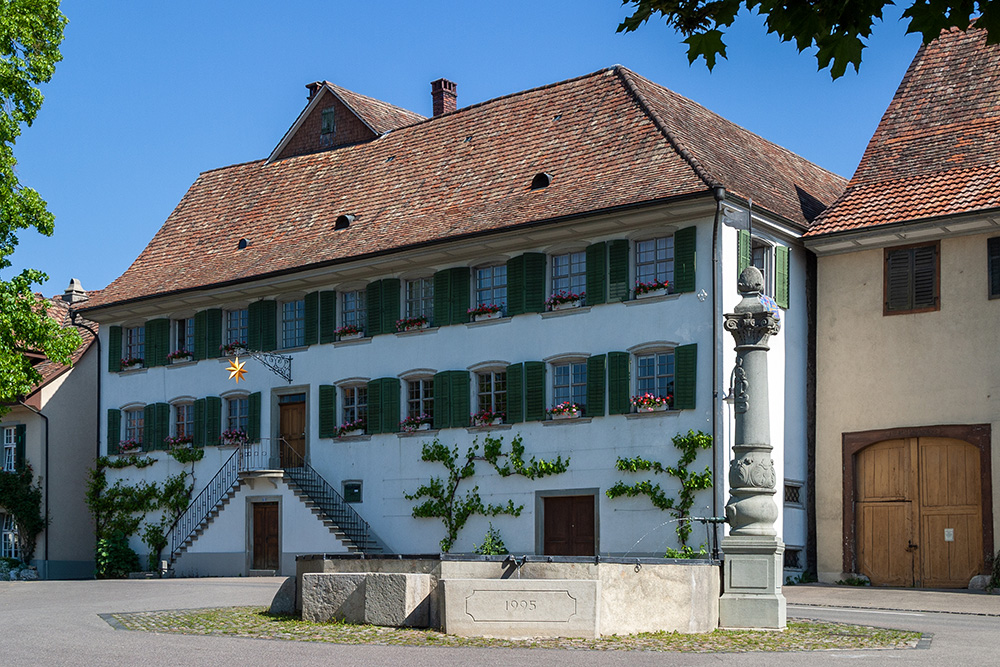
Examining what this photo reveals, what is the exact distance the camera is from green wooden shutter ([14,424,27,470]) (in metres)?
35.0

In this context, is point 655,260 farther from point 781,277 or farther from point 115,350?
point 115,350

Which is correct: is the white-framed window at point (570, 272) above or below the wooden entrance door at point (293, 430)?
above

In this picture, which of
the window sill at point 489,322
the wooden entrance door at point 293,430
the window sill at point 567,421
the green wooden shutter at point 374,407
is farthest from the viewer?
the wooden entrance door at point 293,430

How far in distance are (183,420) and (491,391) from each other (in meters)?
8.97

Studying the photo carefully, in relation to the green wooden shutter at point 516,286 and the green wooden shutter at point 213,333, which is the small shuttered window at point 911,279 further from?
the green wooden shutter at point 213,333

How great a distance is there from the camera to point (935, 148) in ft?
85.5

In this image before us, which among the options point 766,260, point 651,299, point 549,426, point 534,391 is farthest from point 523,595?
point 766,260

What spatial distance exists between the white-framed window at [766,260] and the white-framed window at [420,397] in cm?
684

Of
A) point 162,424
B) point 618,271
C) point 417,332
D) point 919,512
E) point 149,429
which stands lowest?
point 919,512

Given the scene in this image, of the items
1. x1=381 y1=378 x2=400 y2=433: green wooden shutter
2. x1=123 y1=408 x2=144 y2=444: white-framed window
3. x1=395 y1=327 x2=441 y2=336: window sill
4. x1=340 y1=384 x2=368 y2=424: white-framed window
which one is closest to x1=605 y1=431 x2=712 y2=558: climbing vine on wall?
x1=395 y1=327 x2=441 y2=336: window sill

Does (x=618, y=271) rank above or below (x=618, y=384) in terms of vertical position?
above

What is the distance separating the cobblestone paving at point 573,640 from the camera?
13.1 m

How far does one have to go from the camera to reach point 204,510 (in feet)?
100

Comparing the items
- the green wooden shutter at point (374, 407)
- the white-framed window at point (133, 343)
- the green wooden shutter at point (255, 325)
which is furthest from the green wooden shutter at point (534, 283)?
the white-framed window at point (133, 343)
